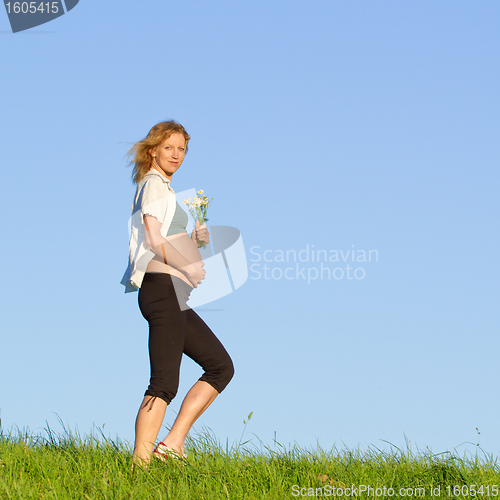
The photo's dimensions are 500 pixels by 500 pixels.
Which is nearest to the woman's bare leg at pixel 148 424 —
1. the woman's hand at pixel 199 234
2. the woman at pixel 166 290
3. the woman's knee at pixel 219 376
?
the woman at pixel 166 290

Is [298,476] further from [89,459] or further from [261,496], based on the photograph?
[89,459]

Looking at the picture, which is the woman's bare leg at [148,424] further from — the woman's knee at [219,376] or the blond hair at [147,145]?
the blond hair at [147,145]

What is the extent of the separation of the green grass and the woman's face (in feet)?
6.89

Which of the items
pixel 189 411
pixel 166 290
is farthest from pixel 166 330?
pixel 189 411

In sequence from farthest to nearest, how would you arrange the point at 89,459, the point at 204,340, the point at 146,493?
the point at 204,340 < the point at 89,459 < the point at 146,493

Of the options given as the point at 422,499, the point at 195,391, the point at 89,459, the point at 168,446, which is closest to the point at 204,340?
the point at 195,391

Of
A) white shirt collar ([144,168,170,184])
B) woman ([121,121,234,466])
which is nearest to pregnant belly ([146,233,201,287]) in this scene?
woman ([121,121,234,466])

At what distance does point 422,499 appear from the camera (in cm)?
374

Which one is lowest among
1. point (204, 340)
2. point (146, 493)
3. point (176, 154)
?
point (146, 493)

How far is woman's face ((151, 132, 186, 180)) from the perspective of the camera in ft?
15.1

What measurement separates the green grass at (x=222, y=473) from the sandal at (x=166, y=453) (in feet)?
0.19

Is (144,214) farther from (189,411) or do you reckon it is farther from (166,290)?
(189,411)

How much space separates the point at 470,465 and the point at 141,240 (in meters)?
2.86

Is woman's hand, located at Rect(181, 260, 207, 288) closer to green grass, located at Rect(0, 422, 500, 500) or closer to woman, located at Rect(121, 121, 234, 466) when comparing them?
woman, located at Rect(121, 121, 234, 466)
